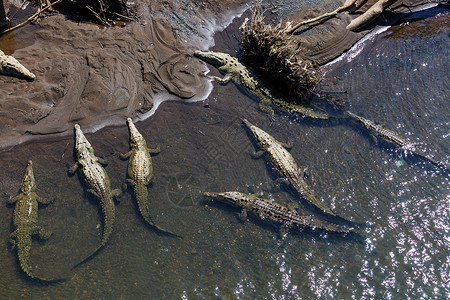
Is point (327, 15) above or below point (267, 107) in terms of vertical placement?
above

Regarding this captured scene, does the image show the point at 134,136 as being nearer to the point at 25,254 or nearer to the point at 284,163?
the point at 25,254

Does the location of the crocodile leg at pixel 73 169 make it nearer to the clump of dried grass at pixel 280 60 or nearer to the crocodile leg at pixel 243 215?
the crocodile leg at pixel 243 215

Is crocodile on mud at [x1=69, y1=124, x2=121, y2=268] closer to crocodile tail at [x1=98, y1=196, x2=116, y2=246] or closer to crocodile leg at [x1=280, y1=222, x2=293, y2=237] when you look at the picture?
crocodile tail at [x1=98, y1=196, x2=116, y2=246]

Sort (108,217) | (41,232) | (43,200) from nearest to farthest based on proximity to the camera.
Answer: (41,232) < (108,217) < (43,200)

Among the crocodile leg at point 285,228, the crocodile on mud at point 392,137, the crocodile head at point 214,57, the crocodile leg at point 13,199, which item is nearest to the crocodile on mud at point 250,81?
the crocodile head at point 214,57

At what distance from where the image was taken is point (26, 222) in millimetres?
5473

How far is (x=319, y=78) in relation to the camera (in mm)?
7820

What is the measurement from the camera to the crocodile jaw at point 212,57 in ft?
26.9

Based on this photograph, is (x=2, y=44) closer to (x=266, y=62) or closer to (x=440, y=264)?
(x=266, y=62)

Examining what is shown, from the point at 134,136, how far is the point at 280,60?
4.21m

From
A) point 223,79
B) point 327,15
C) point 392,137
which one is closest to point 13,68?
point 223,79

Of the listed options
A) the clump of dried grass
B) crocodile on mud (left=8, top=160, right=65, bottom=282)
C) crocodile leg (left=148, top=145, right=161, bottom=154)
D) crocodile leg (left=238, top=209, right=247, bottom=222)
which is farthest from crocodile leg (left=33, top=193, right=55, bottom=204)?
the clump of dried grass

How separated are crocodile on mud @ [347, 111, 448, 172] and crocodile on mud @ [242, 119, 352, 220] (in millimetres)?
2197

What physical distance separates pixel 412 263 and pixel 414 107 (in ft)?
14.3
